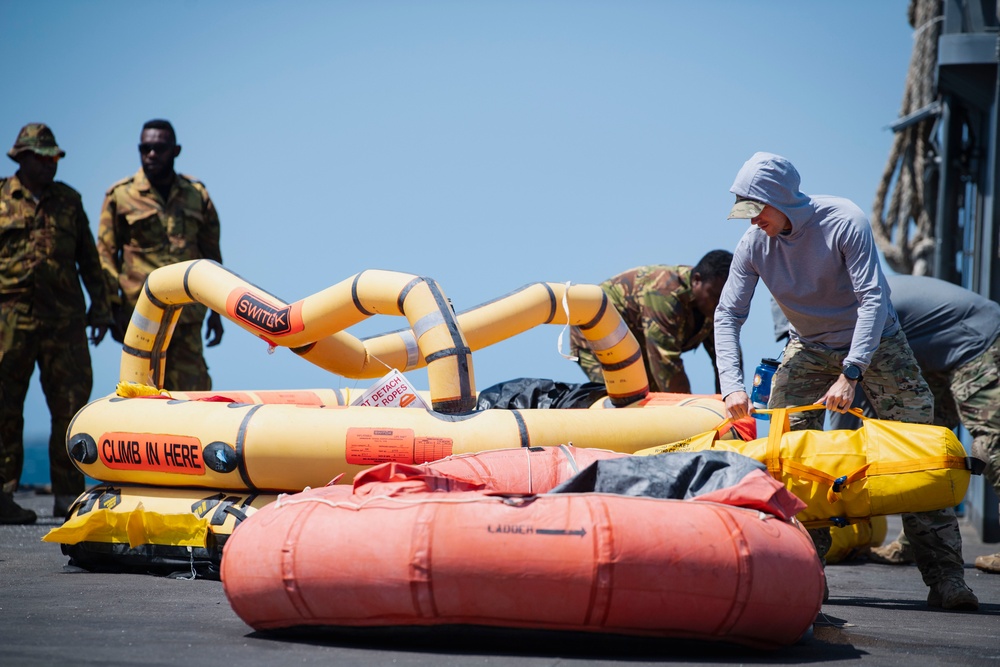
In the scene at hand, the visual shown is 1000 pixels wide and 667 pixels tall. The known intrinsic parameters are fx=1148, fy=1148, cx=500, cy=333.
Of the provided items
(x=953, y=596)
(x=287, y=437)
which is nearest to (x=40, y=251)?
(x=287, y=437)

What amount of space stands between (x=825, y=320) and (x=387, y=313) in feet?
7.59

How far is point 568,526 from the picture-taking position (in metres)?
3.33

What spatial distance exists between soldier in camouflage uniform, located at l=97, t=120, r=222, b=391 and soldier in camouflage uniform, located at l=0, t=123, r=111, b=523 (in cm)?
48

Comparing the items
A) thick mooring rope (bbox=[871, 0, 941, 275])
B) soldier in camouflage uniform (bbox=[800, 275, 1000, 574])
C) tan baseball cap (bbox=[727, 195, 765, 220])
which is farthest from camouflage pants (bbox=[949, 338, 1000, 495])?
thick mooring rope (bbox=[871, 0, 941, 275])

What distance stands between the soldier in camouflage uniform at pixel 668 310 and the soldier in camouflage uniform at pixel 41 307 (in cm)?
355

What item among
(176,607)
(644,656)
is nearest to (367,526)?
(644,656)

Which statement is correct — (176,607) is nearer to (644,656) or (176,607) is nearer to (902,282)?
(644,656)

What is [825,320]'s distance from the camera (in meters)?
Answer: 4.87

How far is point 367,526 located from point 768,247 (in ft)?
7.49

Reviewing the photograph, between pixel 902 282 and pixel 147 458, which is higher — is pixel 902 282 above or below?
above

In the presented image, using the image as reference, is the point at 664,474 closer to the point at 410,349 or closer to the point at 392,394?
the point at 392,394

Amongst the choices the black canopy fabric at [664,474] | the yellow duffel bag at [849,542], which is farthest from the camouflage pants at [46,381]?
the black canopy fabric at [664,474]

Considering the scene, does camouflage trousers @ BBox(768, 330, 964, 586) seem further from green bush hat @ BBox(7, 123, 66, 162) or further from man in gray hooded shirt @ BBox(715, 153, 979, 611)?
green bush hat @ BBox(7, 123, 66, 162)

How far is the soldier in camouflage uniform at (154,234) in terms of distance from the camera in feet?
28.0
